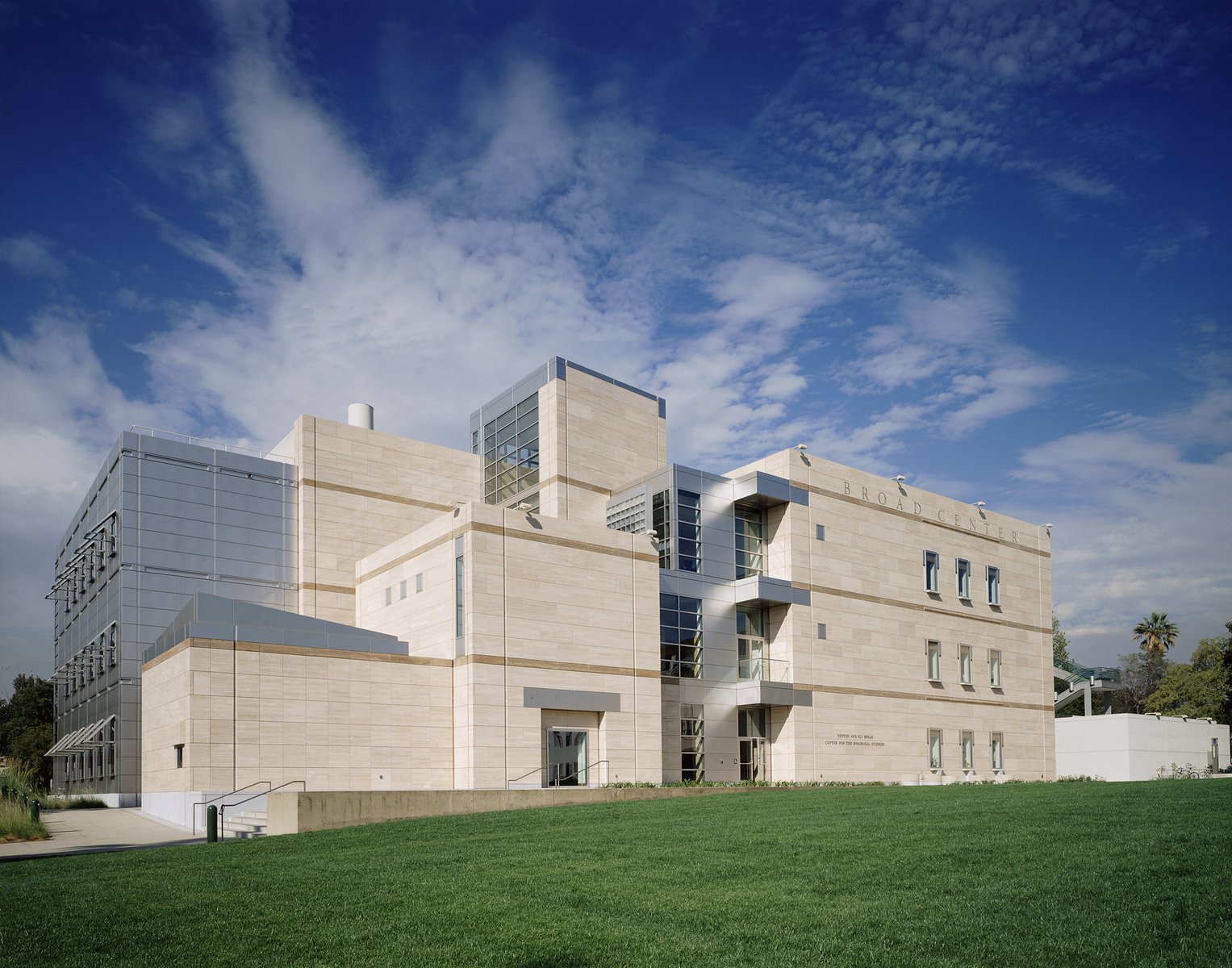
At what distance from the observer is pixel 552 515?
44.2 m

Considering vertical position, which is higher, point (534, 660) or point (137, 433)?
point (137, 433)

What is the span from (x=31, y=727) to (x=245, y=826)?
54.8 m

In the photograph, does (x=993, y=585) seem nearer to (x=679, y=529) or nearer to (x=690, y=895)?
(x=679, y=529)

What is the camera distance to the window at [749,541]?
144 ft

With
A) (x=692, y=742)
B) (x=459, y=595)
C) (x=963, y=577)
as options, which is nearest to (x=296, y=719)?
(x=459, y=595)

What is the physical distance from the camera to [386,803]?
2584 cm

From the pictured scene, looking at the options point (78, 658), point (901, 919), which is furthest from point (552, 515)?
point (901, 919)

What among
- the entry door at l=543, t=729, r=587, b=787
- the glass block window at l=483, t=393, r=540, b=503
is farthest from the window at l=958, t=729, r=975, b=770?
the glass block window at l=483, t=393, r=540, b=503

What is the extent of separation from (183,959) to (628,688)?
2820cm

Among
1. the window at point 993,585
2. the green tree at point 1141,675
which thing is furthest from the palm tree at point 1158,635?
the window at point 993,585

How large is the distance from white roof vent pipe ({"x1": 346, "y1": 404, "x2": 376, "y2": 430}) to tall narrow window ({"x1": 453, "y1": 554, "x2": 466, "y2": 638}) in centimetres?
1403

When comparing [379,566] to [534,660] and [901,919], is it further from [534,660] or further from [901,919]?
[901,919]

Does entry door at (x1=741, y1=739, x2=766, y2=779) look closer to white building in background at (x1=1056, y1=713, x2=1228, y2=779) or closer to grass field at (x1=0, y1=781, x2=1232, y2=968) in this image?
grass field at (x1=0, y1=781, x2=1232, y2=968)

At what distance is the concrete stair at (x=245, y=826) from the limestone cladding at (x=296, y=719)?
13.3 feet
